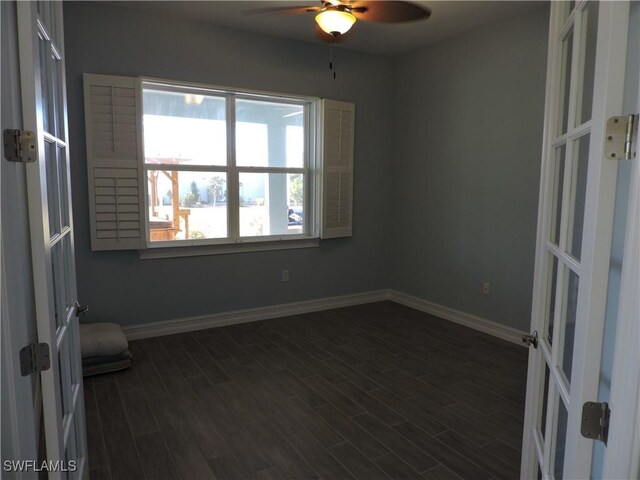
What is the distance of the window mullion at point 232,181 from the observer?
4.20 meters

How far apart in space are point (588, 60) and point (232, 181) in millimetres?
3464

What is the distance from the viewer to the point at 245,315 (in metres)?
4.45

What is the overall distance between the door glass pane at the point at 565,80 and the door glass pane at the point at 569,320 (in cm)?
49

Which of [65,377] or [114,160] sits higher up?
[114,160]

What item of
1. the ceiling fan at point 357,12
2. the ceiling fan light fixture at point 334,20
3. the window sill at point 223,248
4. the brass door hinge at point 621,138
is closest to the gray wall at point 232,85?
the window sill at point 223,248

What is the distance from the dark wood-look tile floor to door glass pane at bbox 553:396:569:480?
0.91 meters

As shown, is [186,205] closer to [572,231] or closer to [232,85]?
[232,85]

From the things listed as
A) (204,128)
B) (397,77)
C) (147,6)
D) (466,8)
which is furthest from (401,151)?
(147,6)

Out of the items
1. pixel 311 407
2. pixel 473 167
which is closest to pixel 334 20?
pixel 473 167

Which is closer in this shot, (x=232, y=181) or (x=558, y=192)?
(x=558, y=192)

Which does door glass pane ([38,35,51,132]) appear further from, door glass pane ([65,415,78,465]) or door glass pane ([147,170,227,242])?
door glass pane ([147,170,227,242])

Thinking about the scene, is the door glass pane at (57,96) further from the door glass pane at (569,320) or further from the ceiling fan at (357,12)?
the door glass pane at (569,320)

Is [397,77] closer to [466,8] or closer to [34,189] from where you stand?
[466,8]

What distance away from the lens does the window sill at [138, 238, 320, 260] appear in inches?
156
